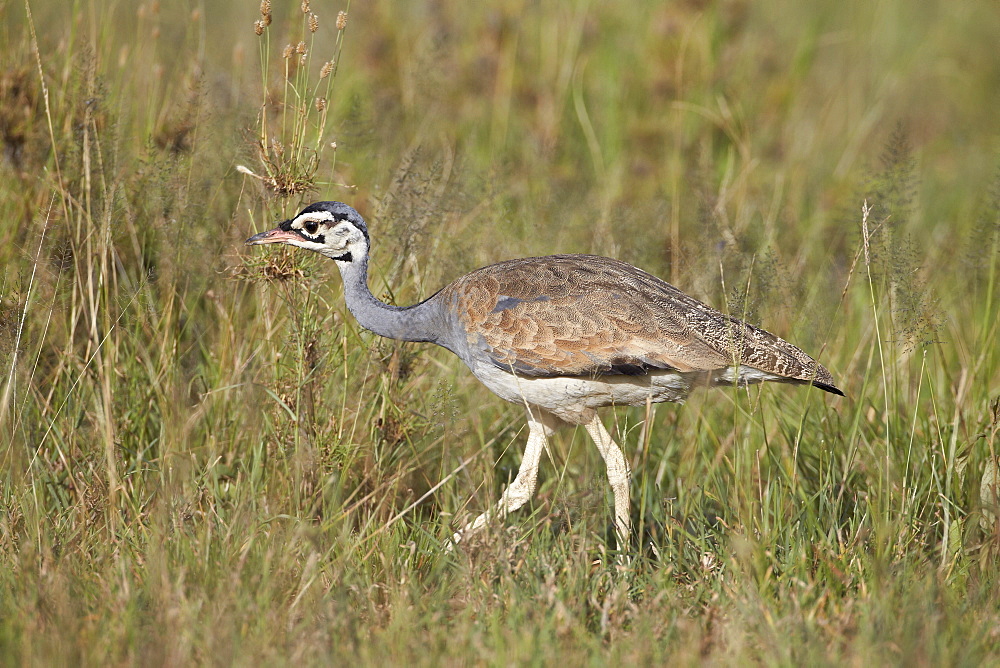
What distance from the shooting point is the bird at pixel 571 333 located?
3.72 metres

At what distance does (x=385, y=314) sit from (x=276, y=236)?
1.71ft

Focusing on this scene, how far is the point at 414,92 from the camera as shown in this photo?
6125 mm

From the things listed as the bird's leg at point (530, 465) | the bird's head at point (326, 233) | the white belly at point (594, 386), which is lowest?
the bird's leg at point (530, 465)

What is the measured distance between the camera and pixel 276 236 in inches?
144

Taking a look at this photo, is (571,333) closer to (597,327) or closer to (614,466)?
(597,327)

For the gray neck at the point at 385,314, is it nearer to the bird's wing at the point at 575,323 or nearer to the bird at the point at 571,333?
the bird at the point at 571,333

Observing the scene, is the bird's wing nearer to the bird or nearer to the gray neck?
the bird

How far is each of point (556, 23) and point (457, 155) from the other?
169 cm

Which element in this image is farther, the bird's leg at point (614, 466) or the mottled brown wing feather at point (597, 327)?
the bird's leg at point (614, 466)

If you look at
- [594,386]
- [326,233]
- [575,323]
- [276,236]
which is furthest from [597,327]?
[276,236]

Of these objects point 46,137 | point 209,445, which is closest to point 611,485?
point 209,445

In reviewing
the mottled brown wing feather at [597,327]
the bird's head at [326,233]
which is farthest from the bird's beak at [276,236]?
the mottled brown wing feather at [597,327]

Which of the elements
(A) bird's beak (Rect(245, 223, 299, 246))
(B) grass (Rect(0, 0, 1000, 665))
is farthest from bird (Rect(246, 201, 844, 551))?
(B) grass (Rect(0, 0, 1000, 665))

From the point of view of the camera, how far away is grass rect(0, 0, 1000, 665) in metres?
2.99
